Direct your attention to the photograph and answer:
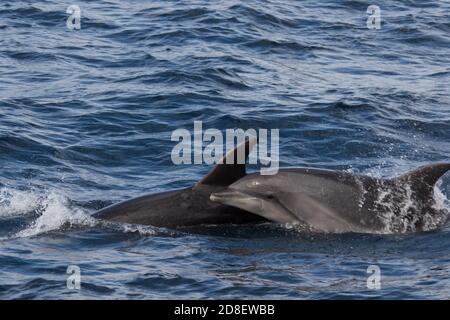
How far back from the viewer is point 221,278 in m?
12.7

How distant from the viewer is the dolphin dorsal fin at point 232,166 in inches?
550

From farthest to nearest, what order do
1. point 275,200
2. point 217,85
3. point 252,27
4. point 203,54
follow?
1. point 252,27
2. point 203,54
3. point 217,85
4. point 275,200

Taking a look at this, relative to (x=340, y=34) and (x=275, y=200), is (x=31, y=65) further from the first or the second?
(x=275, y=200)

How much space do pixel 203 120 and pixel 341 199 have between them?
22.1ft

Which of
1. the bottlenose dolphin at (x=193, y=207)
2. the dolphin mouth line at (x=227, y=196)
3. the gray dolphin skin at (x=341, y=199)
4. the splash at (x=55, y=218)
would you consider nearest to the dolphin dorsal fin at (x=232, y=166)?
the bottlenose dolphin at (x=193, y=207)

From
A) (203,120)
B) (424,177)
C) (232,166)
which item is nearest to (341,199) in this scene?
(424,177)

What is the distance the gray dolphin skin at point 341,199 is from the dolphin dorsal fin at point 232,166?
0.41 ft

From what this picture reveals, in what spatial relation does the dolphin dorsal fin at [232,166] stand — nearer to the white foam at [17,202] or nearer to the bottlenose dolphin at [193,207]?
the bottlenose dolphin at [193,207]

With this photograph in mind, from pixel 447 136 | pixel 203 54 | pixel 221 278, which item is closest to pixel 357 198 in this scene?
pixel 221 278

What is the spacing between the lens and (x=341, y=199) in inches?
562

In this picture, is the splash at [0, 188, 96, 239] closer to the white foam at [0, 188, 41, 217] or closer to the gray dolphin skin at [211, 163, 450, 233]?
the white foam at [0, 188, 41, 217]

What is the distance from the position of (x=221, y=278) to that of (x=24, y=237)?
3.20 m

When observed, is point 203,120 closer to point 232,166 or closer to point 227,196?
point 232,166

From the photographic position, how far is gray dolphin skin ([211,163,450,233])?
14.2 metres
